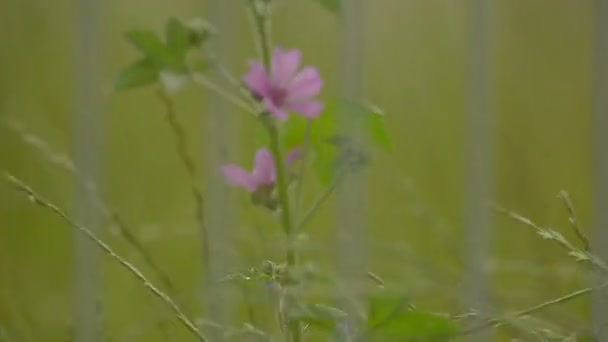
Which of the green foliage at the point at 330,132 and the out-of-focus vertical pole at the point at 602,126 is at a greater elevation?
the out-of-focus vertical pole at the point at 602,126

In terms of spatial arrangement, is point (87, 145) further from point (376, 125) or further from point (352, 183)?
point (376, 125)

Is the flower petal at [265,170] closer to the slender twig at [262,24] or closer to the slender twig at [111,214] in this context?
the slender twig at [262,24]

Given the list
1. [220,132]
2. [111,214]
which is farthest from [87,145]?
[111,214]

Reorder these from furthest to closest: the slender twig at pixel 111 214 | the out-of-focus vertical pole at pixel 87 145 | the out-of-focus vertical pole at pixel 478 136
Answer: the out-of-focus vertical pole at pixel 87 145 < the out-of-focus vertical pole at pixel 478 136 < the slender twig at pixel 111 214

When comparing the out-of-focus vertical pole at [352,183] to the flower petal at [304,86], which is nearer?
the flower petal at [304,86]

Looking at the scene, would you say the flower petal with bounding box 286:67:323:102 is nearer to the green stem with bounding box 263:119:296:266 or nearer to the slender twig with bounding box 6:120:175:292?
the green stem with bounding box 263:119:296:266

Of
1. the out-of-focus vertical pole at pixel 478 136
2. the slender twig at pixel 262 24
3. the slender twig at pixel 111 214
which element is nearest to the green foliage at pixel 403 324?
the slender twig at pixel 262 24

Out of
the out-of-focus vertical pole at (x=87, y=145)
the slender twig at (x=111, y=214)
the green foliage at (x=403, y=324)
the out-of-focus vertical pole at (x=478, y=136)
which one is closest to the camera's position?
the green foliage at (x=403, y=324)

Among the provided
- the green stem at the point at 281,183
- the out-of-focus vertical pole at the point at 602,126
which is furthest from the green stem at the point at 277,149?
→ the out-of-focus vertical pole at the point at 602,126

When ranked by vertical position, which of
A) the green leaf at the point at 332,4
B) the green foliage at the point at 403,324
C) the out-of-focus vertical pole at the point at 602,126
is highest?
the out-of-focus vertical pole at the point at 602,126
